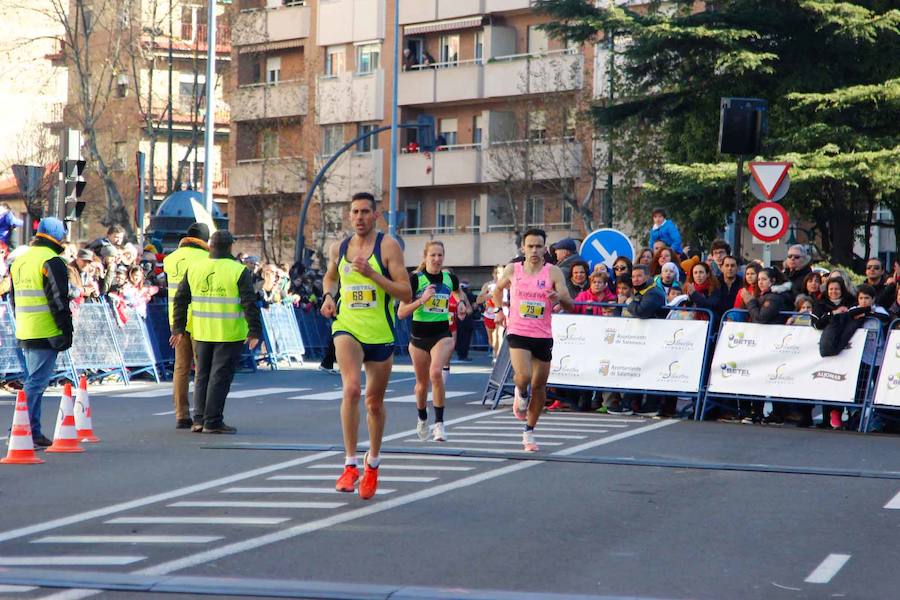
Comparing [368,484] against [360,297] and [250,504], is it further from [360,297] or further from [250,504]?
[360,297]

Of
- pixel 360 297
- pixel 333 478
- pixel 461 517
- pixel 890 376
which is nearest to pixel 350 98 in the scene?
pixel 890 376

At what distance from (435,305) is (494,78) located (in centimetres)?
4716

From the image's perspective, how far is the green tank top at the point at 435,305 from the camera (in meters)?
16.0

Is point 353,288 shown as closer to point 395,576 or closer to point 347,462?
point 347,462

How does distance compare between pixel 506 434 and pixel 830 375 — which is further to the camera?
pixel 830 375

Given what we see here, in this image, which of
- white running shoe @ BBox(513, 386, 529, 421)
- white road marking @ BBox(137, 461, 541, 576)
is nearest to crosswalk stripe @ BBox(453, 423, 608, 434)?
white running shoe @ BBox(513, 386, 529, 421)

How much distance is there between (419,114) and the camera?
66.6 meters

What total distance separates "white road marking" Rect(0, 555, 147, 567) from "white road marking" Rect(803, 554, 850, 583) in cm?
332

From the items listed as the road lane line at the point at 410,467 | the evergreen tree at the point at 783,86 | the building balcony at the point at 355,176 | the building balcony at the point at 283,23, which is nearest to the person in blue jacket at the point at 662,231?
the evergreen tree at the point at 783,86

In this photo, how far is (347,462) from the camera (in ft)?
37.8

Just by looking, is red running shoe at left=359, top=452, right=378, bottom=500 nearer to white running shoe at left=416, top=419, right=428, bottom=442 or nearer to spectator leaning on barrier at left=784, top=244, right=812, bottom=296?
white running shoe at left=416, top=419, right=428, bottom=442

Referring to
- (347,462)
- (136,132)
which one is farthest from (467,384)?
(136,132)

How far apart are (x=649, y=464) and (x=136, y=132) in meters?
64.7

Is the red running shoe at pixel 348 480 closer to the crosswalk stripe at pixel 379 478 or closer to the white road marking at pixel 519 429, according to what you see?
the crosswalk stripe at pixel 379 478
